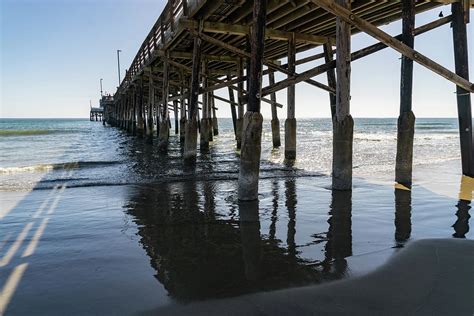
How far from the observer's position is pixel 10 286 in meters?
2.91

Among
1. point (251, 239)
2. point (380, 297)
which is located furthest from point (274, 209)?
point (380, 297)

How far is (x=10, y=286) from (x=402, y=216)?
4.53m

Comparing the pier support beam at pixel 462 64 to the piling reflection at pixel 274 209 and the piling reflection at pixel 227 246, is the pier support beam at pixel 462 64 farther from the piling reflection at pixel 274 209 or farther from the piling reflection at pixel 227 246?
the piling reflection at pixel 274 209

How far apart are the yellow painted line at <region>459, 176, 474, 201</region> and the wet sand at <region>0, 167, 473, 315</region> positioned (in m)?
0.33

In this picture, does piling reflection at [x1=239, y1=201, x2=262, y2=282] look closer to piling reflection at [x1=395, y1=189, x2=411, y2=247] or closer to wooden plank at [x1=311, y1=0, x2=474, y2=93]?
piling reflection at [x1=395, y1=189, x2=411, y2=247]

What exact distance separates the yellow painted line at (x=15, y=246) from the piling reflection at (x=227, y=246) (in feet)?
4.20

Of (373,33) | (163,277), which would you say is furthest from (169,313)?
(373,33)

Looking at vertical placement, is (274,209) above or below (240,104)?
below

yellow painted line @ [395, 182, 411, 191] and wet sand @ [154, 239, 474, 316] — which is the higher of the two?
yellow painted line @ [395, 182, 411, 191]

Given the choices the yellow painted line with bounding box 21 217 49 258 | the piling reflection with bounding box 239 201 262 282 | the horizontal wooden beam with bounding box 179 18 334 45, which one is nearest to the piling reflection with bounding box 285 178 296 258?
the piling reflection with bounding box 239 201 262 282

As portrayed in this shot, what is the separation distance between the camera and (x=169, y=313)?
2.47 metres

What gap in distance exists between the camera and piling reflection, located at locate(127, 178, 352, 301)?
9.66 ft

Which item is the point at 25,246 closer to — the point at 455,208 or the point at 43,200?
the point at 43,200

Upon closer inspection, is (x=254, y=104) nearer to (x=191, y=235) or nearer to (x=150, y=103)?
(x=191, y=235)
